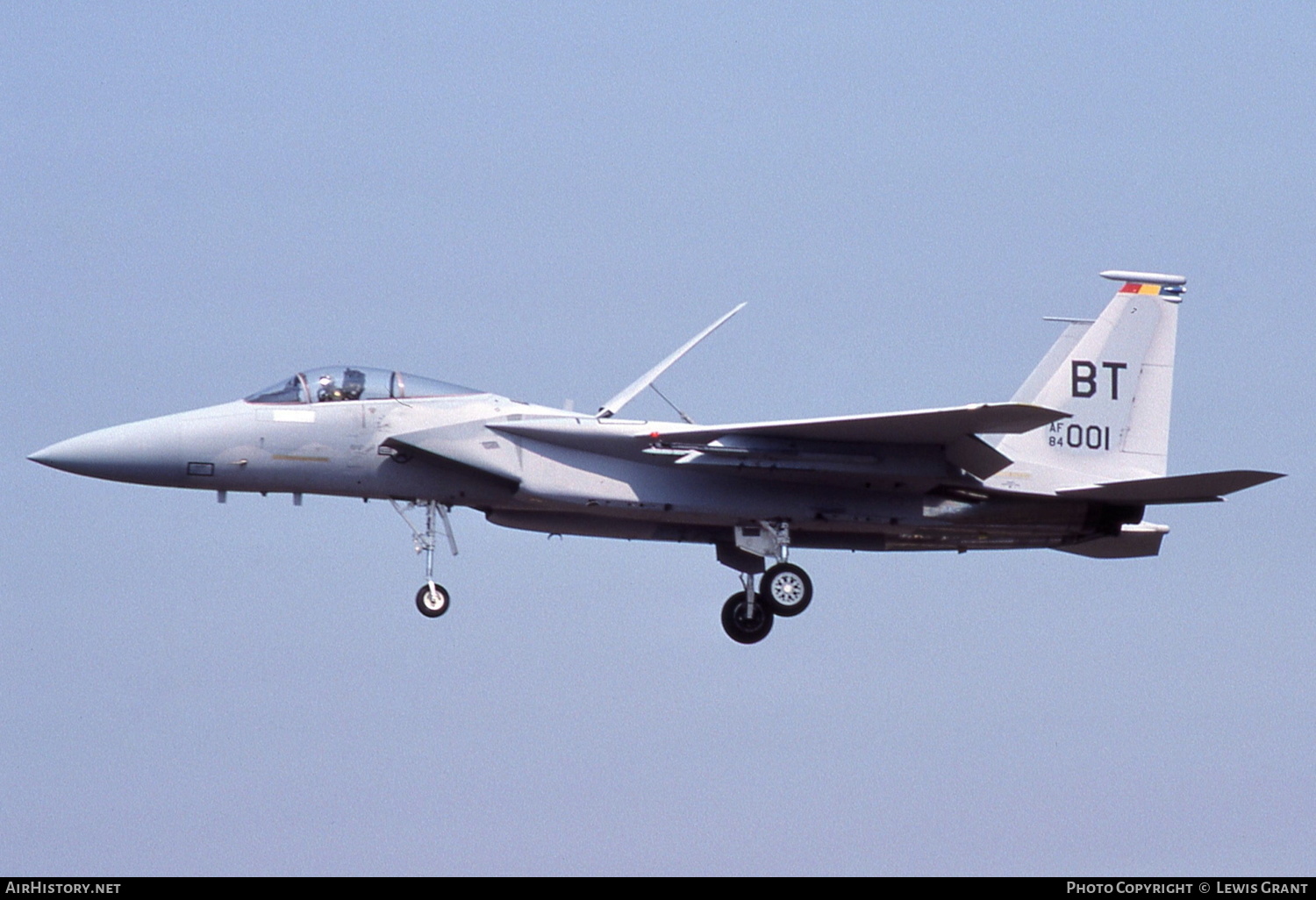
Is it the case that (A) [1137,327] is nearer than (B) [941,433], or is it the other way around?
(B) [941,433]

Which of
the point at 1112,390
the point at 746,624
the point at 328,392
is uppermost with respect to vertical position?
the point at 1112,390

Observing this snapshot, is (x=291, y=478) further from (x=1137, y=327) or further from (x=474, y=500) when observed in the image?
(x=1137, y=327)

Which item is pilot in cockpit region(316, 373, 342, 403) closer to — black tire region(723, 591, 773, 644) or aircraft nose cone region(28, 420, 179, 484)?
aircraft nose cone region(28, 420, 179, 484)

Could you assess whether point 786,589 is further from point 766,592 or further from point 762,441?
point 762,441

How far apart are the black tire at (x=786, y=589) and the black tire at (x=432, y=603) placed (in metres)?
3.56

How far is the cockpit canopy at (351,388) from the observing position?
19859 millimetres

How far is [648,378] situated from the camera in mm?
20750

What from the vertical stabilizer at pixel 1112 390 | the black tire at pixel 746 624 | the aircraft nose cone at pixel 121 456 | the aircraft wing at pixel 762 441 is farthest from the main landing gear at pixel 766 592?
the aircraft nose cone at pixel 121 456

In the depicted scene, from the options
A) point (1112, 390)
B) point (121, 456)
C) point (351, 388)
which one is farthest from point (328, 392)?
point (1112, 390)

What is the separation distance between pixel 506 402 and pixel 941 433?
4775mm

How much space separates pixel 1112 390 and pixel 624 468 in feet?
20.0

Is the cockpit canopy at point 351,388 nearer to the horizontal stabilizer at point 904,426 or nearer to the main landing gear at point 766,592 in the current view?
the horizontal stabilizer at point 904,426

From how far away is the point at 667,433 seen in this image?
63.8ft

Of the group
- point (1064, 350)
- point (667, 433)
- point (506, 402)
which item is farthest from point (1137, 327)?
point (506, 402)
